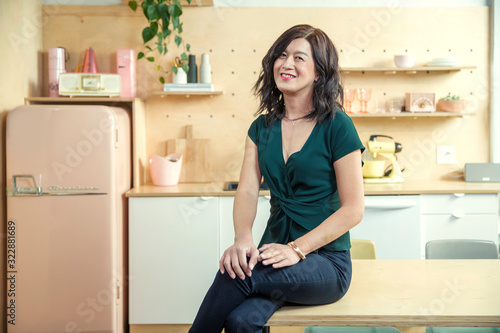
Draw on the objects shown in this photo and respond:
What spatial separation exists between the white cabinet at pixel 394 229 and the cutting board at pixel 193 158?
1.06 meters

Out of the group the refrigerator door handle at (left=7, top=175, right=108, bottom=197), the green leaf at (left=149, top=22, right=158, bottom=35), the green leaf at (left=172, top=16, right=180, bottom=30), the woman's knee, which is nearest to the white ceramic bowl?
the green leaf at (left=172, top=16, right=180, bottom=30)

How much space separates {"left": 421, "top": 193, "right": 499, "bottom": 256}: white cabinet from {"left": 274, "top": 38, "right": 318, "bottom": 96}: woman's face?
65.2 inches

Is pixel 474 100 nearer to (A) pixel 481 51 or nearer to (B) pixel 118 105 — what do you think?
(A) pixel 481 51

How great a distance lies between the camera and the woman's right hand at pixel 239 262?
1385 millimetres

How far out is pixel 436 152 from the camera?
11.7ft

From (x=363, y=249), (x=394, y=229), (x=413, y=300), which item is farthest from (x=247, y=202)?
(x=394, y=229)

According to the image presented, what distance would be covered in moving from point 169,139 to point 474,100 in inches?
80.1

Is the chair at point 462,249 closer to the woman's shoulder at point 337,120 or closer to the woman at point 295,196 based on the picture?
the woman at point 295,196

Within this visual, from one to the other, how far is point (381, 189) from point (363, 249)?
86 cm

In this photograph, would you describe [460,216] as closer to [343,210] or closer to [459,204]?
[459,204]

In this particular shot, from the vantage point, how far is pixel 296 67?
166 centimetres

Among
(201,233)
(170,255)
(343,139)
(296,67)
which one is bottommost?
(170,255)

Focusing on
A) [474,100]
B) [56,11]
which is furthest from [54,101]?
[474,100]

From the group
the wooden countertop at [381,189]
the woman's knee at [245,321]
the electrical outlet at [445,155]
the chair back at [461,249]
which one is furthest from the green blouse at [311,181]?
the electrical outlet at [445,155]
